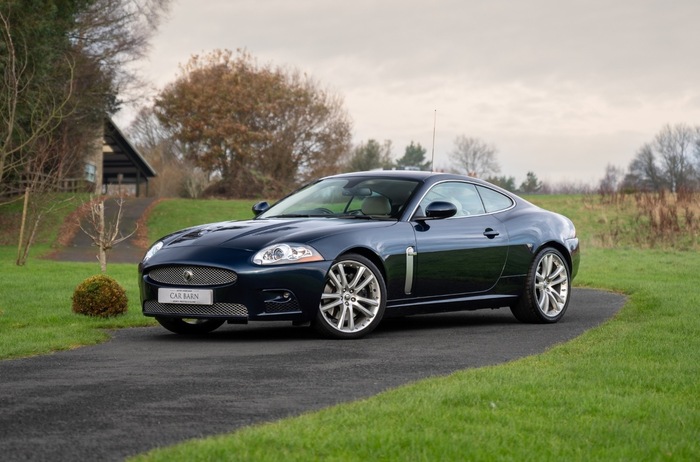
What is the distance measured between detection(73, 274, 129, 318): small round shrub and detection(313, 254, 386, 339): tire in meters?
3.06

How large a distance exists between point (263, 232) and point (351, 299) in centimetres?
98

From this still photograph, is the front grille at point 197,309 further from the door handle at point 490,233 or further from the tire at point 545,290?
the tire at point 545,290

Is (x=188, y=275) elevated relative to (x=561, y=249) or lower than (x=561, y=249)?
lower

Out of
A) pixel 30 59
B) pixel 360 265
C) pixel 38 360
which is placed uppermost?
pixel 30 59

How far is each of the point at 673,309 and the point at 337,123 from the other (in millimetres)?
50827

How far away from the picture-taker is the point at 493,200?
11836mm

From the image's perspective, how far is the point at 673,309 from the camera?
12.2 metres

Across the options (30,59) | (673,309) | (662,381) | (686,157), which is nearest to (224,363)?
(662,381)

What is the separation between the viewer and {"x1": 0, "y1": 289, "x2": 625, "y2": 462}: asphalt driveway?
5.54 meters

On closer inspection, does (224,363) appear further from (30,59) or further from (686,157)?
(686,157)

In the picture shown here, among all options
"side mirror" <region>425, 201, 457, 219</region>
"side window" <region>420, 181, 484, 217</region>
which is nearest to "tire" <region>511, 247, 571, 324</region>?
"side window" <region>420, 181, 484, 217</region>

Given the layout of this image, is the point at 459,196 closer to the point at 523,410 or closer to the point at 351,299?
the point at 351,299

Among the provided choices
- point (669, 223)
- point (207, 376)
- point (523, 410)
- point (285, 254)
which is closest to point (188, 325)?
point (285, 254)

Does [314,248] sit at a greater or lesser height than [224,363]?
greater
